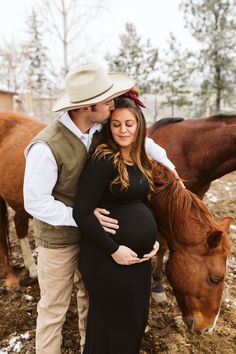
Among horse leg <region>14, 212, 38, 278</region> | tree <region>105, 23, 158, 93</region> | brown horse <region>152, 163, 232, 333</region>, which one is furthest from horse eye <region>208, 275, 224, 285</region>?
tree <region>105, 23, 158, 93</region>

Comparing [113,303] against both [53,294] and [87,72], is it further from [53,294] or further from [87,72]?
[87,72]

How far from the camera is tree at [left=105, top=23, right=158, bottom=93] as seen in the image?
20.7 m

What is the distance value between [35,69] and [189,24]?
19909 mm

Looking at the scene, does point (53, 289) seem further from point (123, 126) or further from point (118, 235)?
point (123, 126)

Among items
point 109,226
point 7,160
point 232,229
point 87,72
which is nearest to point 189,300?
point 109,226

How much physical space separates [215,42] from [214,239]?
16.0m

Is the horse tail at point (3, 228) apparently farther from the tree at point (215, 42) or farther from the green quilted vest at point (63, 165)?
the tree at point (215, 42)

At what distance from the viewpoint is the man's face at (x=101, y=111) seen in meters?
1.58

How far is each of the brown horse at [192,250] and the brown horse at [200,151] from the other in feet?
3.70

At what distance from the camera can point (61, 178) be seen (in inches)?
63.9

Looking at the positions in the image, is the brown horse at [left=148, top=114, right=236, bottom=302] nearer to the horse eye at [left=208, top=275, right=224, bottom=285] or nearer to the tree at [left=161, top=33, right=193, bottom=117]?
the horse eye at [left=208, top=275, right=224, bottom=285]

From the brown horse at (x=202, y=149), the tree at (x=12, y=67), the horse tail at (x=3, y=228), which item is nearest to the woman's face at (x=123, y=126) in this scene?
the brown horse at (x=202, y=149)

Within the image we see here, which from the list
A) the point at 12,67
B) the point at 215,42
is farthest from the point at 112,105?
the point at 12,67

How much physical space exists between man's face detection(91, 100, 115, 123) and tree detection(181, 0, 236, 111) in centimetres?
1523
